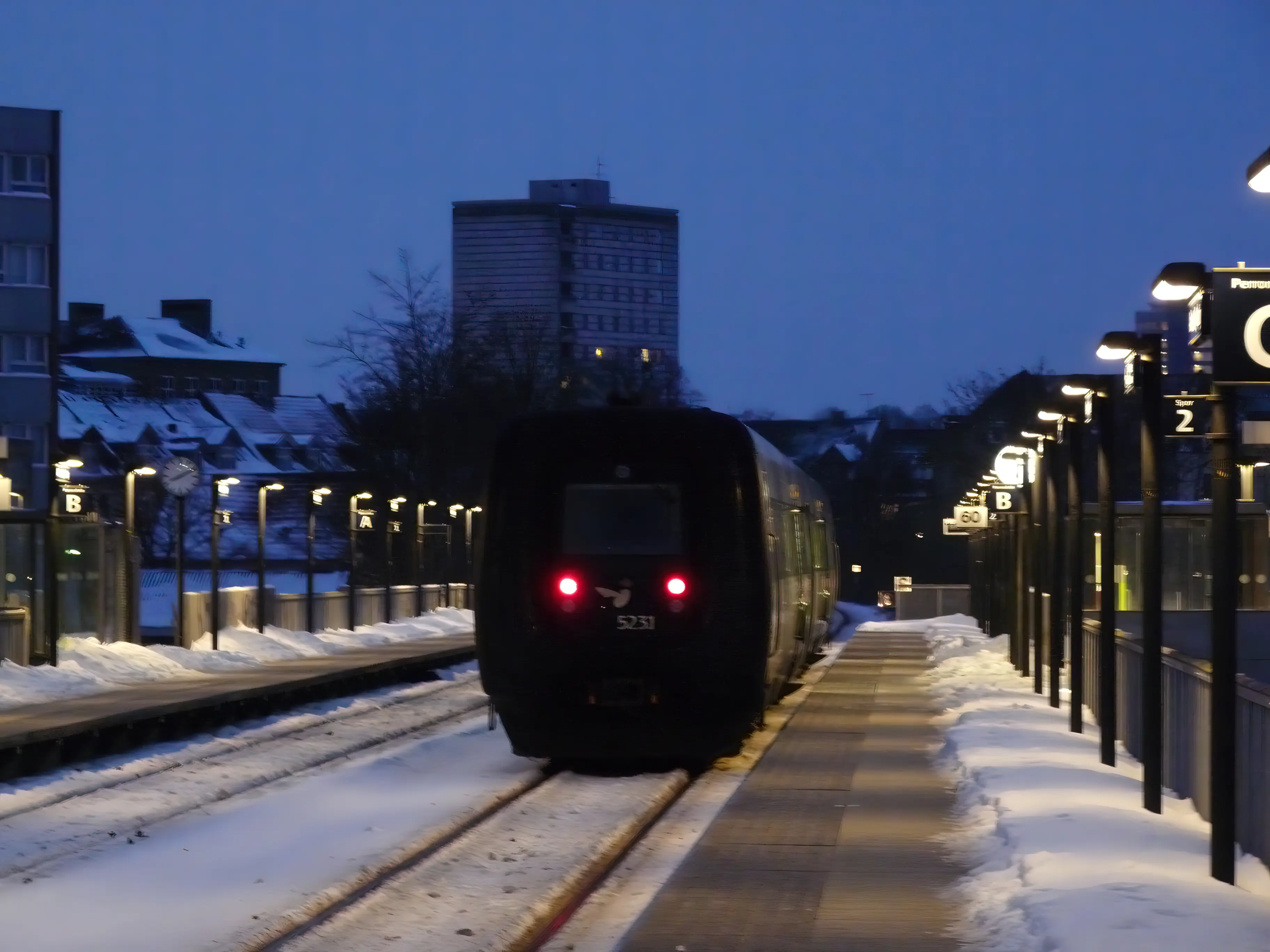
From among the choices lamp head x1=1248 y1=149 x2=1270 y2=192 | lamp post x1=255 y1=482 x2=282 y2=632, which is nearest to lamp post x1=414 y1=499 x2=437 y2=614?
lamp post x1=255 y1=482 x2=282 y2=632

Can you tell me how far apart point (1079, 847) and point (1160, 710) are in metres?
2.42

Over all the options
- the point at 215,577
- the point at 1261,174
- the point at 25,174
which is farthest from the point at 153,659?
the point at 25,174

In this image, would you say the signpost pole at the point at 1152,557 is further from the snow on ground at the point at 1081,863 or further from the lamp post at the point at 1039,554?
the lamp post at the point at 1039,554

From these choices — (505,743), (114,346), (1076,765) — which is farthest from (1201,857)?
(114,346)

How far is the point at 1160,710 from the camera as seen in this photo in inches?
490

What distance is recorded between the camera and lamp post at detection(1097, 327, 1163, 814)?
12.0 m

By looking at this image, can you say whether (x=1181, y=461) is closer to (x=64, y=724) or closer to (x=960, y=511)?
(x=960, y=511)

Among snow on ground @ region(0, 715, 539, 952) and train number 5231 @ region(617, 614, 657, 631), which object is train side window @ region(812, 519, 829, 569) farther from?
train number 5231 @ region(617, 614, 657, 631)

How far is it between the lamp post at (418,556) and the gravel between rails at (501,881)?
32.5 meters

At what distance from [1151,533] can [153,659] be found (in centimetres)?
1894

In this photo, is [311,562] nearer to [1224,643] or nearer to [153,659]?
[153,659]

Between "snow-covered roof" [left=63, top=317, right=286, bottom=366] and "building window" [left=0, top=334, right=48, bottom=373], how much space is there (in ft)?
187

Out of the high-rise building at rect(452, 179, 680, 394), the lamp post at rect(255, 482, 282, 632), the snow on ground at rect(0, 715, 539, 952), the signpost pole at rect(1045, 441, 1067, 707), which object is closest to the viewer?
the snow on ground at rect(0, 715, 539, 952)

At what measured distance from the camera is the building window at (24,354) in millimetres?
62188
